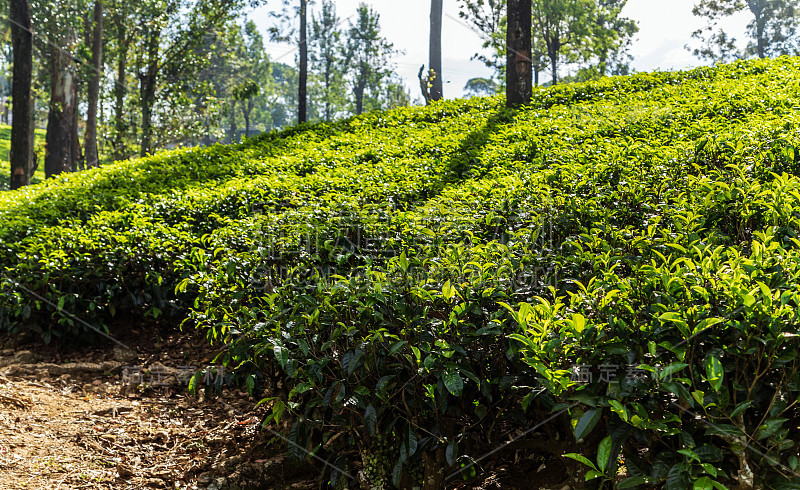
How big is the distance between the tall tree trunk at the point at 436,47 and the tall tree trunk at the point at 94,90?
9.63m

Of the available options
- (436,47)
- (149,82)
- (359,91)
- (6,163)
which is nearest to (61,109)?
(149,82)

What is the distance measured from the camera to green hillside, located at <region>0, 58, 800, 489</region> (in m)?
1.89

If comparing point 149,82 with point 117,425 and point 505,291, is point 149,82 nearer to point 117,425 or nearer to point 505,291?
point 117,425

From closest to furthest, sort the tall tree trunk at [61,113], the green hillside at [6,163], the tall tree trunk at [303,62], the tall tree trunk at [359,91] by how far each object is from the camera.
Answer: the tall tree trunk at [303,62] < the tall tree trunk at [61,113] < the green hillside at [6,163] < the tall tree trunk at [359,91]

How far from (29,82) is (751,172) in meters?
9.39

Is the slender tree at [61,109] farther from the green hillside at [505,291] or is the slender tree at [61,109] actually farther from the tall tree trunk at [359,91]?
the tall tree trunk at [359,91]

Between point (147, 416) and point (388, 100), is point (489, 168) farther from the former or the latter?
point (388, 100)

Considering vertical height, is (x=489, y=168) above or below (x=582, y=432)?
above

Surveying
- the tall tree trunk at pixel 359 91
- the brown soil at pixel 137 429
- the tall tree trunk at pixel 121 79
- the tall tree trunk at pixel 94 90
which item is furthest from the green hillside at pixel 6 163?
the tall tree trunk at pixel 359 91

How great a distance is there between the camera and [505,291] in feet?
8.39

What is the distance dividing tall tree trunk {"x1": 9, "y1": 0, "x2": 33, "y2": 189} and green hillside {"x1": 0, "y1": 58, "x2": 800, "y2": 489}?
3.04 metres

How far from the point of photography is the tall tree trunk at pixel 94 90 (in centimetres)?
1551

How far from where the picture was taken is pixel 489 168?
17.8 feet

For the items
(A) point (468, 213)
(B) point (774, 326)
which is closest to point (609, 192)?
(A) point (468, 213)
